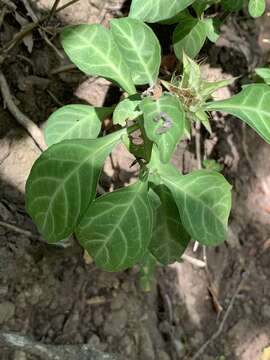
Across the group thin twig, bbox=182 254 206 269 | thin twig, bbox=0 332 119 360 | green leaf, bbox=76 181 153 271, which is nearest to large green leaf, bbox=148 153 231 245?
green leaf, bbox=76 181 153 271

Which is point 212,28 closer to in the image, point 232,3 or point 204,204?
point 232,3

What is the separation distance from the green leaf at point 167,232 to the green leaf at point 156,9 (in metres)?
0.59

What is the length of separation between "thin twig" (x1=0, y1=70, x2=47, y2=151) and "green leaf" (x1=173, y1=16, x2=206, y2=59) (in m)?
0.67

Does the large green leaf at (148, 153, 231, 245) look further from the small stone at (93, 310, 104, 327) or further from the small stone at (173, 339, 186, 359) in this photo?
the small stone at (173, 339, 186, 359)

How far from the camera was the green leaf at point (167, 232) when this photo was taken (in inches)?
74.2

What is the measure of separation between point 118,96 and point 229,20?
88cm

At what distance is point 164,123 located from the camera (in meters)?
1.50

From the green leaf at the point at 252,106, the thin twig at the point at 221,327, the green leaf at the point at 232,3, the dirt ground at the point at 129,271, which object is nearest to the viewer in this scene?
the green leaf at the point at 252,106

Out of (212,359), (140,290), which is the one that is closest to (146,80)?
(140,290)

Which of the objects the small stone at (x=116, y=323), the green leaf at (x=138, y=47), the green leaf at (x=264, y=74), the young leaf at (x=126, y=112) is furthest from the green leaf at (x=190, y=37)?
the small stone at (x=116, y=323)

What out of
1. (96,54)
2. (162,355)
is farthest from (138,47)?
(162,355)

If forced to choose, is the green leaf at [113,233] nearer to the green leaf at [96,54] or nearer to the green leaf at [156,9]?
the green leaf at [96,54]

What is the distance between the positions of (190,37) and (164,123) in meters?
0.93

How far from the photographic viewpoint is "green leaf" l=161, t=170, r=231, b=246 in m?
1.74
